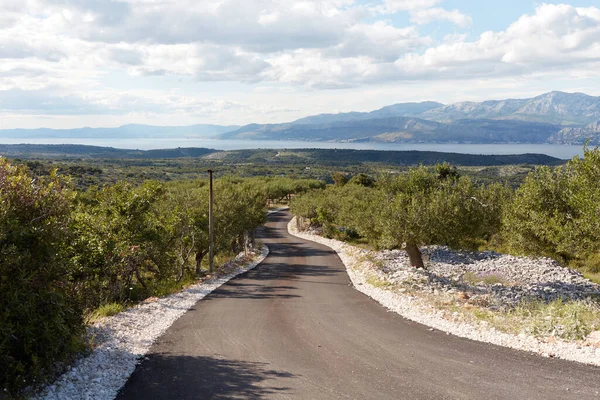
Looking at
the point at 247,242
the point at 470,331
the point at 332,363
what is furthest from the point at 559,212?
the point at 247,242

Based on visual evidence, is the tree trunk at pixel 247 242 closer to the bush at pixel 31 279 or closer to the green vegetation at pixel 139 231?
the green vegetation at pixel 139 231

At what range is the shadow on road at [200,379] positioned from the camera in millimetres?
11906

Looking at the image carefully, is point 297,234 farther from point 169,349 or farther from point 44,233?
point 44,233

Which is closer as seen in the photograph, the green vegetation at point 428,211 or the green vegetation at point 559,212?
the green vegetation at point 559,212

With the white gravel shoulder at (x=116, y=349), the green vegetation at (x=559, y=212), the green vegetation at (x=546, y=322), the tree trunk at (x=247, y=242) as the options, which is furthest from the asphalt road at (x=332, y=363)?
the tree trunk at (x=247, y=242)

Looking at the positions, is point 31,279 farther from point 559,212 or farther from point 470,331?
point 559,212

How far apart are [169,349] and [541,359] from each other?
42.6 ft

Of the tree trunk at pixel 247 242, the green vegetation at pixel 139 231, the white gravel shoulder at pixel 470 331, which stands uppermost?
the green vegetation at pixel 139 231

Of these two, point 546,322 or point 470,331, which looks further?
point 470,331

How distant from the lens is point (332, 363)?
14125 mm

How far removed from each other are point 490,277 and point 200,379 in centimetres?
3401

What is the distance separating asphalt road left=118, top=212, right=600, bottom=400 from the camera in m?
11.8

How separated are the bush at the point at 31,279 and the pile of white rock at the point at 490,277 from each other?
2009 cm

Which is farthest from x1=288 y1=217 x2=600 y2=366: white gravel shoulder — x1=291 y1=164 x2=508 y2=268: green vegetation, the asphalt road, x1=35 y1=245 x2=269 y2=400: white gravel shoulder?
x1=35 y1=245 x2=269 y2=400: white gravel shoulder
